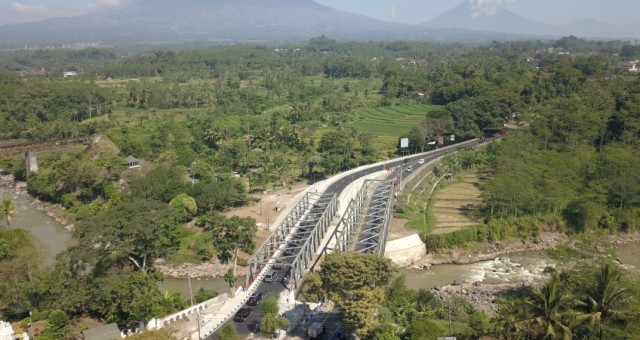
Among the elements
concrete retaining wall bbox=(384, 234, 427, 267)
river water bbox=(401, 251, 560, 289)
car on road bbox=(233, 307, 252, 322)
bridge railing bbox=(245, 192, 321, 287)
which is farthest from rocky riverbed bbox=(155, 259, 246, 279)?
river water bbox=(401, 251, 560, 289)

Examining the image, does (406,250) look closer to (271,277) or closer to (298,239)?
(298,239)

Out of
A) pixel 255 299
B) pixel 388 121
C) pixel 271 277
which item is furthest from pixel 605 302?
pixel 388 121

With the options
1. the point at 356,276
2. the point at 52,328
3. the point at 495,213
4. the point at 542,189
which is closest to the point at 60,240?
the point at 52,328

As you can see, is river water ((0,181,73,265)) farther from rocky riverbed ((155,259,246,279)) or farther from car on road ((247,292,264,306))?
car on road ((247,292,264,306))

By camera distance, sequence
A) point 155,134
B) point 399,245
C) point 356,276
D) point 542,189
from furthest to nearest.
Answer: point 155,134, point 542,189, point 399,245, point 356,276

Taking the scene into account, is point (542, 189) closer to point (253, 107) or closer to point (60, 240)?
point (60, 240)

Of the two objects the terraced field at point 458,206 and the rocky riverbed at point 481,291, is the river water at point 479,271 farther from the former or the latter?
the terraced field at point 458,206

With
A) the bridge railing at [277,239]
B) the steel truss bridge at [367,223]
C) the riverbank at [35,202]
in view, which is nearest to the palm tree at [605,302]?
the steel truss bridge at [367,223]
